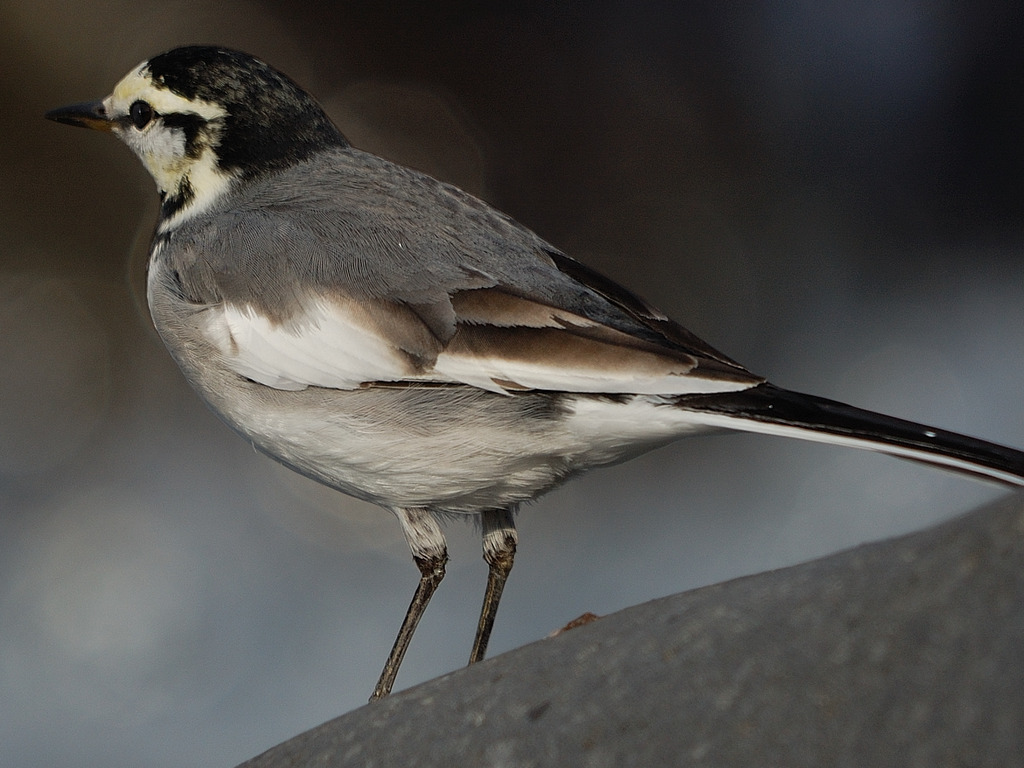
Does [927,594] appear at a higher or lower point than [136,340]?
lower

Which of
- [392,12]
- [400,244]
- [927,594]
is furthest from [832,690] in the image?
[392,12]

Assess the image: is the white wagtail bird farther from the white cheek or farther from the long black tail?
the white cheek

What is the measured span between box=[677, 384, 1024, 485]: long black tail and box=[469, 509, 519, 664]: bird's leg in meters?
0.90

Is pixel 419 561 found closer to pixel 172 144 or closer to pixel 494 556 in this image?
pixel 494 556

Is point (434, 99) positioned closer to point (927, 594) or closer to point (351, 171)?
point (351, 171)

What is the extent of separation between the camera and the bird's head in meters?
2.84

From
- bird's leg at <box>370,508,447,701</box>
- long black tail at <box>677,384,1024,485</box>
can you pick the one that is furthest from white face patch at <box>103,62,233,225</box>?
long black tail at <box>677,384,1024,485</box>

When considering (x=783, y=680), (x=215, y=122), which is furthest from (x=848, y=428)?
(x=215, y=122)

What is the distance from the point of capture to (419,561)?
8.78 feet

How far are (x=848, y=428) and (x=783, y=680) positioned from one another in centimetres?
59

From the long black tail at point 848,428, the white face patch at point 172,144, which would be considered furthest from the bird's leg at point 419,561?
the white face patch at point 172,144

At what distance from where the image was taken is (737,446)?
265 inches

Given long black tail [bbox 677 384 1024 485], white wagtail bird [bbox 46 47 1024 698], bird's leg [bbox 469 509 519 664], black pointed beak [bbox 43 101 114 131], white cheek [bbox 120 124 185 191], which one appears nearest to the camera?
long black tail [bbox 677 384 1024 485]

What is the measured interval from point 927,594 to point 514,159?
185 inches
